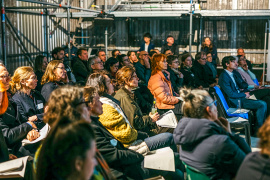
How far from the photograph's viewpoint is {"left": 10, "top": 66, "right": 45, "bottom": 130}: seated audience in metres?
4.54

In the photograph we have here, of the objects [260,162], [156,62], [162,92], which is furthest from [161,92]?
[260,162]

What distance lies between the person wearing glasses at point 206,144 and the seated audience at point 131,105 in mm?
1585

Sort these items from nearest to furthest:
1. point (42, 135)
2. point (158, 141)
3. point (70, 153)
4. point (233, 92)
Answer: point (70, 153), point (42, 135), point (158, 141), point (233, 92)

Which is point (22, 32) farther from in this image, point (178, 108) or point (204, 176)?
point (204, 176)

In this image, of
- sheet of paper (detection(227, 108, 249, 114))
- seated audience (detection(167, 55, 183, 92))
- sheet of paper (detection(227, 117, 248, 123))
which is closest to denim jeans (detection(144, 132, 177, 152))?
sheet of paper (detection(227, 117, 248, 123))

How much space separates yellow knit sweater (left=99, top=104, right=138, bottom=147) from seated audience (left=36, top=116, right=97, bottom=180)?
206 centimetres

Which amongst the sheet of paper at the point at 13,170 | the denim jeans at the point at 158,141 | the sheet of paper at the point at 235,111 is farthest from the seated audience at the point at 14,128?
the sheet of paper at the point at 235,111

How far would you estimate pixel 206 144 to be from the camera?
2.92m

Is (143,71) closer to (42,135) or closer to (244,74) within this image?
(244,74)

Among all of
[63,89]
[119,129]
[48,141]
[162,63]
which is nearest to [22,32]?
[162,63]

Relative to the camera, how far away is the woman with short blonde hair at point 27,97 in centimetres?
453

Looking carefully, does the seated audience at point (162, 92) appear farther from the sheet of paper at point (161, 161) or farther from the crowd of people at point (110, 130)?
the sheet of paper at point (161, 161)

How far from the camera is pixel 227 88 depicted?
292 inches

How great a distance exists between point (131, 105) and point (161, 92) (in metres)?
1.68
